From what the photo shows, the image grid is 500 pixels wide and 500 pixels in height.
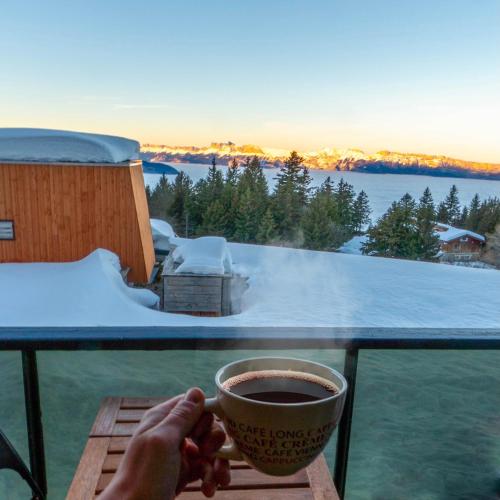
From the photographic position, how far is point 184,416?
57 cm

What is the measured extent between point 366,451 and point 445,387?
127cm

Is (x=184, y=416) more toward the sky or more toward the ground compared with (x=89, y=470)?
more toward the sky

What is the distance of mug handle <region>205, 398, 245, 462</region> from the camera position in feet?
1.91

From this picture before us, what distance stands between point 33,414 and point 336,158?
135 ft

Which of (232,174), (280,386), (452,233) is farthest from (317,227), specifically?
(280,386)

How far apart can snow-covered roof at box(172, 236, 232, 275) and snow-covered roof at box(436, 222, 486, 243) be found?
26.9 metres

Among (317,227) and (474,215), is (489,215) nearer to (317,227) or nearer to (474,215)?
(474,215)

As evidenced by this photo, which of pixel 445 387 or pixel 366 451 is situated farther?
pixel 445 387

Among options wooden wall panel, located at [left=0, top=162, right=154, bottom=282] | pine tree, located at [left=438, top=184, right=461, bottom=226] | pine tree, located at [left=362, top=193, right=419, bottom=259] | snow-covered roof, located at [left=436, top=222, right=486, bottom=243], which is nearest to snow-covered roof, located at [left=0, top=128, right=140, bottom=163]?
wooden wall panel, located at [left=0, top=162, right=154, bottom=282]

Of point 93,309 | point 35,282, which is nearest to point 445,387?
point 93,309

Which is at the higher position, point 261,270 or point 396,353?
point 396,353

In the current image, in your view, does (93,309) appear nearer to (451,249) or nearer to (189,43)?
(189,43)

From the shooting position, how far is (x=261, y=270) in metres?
13.4

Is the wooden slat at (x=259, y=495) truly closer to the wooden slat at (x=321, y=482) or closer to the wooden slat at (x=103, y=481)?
the wooden slat at (x=321, y=482)
